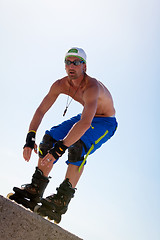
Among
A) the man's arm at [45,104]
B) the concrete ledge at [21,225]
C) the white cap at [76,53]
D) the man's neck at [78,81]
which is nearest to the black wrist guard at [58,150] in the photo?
the concrete ledge at [21,225]

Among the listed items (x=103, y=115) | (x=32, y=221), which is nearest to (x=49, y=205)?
(x=32, y=221)

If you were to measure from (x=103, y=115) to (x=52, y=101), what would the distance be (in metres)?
1.12

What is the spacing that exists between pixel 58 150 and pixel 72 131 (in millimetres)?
385

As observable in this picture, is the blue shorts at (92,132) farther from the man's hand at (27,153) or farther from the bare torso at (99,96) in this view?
the man's hand at (27,153)

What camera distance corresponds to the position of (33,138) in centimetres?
547

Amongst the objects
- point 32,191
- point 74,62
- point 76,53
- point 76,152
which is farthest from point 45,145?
point 76,53

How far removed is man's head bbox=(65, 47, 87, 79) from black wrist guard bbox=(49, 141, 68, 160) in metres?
1.68

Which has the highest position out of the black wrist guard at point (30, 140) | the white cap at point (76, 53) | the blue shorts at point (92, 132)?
the white cap at point (76, 53)

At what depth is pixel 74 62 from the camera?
5.73 m

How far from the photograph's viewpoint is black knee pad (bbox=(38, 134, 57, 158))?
5.50 meters

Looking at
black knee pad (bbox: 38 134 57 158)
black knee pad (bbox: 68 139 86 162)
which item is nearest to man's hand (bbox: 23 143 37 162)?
black knee pad (bbox: 38 134 57 158)

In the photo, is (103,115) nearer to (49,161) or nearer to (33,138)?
(33,138)

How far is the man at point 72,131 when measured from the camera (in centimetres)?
486

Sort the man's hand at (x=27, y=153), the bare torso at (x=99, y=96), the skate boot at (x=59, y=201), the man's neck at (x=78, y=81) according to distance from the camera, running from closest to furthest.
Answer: the skate boot at (x=59, y=201), the man's hand at (x=27, y=153), the bare torso at (x=99, y=96), the man's neck at (x=78, y=81)
